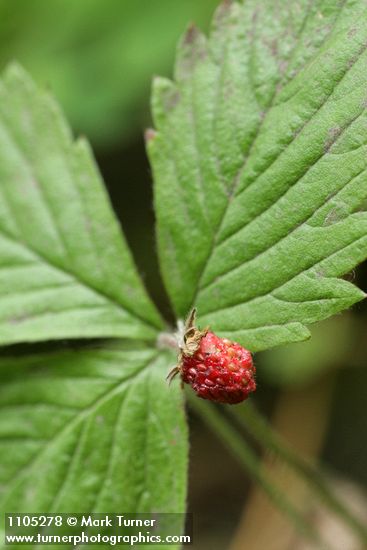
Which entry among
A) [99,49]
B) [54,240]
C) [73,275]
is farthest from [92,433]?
[99,49]

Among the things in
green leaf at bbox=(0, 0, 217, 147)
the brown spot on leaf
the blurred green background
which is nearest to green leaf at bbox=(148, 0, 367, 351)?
the brown spot on leaf

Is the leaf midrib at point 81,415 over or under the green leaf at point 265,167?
under

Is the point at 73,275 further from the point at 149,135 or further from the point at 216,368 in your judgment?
the point at 216,368

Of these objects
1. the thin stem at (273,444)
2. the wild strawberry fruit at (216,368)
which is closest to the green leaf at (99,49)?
the thin stem at (273,444)

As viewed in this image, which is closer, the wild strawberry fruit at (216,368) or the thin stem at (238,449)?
the wild strawberry fruit at (216,368)

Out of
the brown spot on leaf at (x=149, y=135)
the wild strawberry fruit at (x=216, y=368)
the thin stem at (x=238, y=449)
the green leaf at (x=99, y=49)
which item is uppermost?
the green leaf at (x=99, y=49)

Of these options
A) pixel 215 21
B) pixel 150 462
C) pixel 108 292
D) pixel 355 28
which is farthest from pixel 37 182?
pixel 355 28


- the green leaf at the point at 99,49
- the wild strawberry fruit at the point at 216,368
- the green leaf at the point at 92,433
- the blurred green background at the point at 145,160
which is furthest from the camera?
the green leaf at the point at 99,49

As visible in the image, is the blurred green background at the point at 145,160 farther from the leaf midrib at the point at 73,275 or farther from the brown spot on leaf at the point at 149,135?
the brown spot on leaf at the point at 149,135
